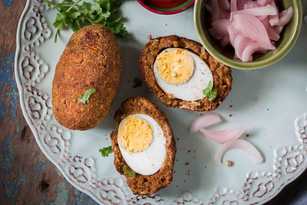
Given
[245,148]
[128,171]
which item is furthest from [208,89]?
[128,171]

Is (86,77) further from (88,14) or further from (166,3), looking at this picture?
(166,3)

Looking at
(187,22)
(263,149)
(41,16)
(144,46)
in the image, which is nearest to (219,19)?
(187,22)

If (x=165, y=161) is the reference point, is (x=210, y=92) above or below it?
above

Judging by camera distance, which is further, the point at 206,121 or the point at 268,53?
the point at 206,121

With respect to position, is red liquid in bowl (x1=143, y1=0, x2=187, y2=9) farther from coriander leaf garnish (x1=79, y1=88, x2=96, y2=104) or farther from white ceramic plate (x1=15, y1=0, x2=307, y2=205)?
coriander leaf garnish (x1=79, y1=88, x2=96, y2=104)

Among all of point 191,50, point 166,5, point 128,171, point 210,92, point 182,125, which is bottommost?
point 128,171

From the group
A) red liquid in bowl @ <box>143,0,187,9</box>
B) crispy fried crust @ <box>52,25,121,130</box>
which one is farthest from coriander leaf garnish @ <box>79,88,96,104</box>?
red liquid in bowl @ <box>143,0,187,9</box>
